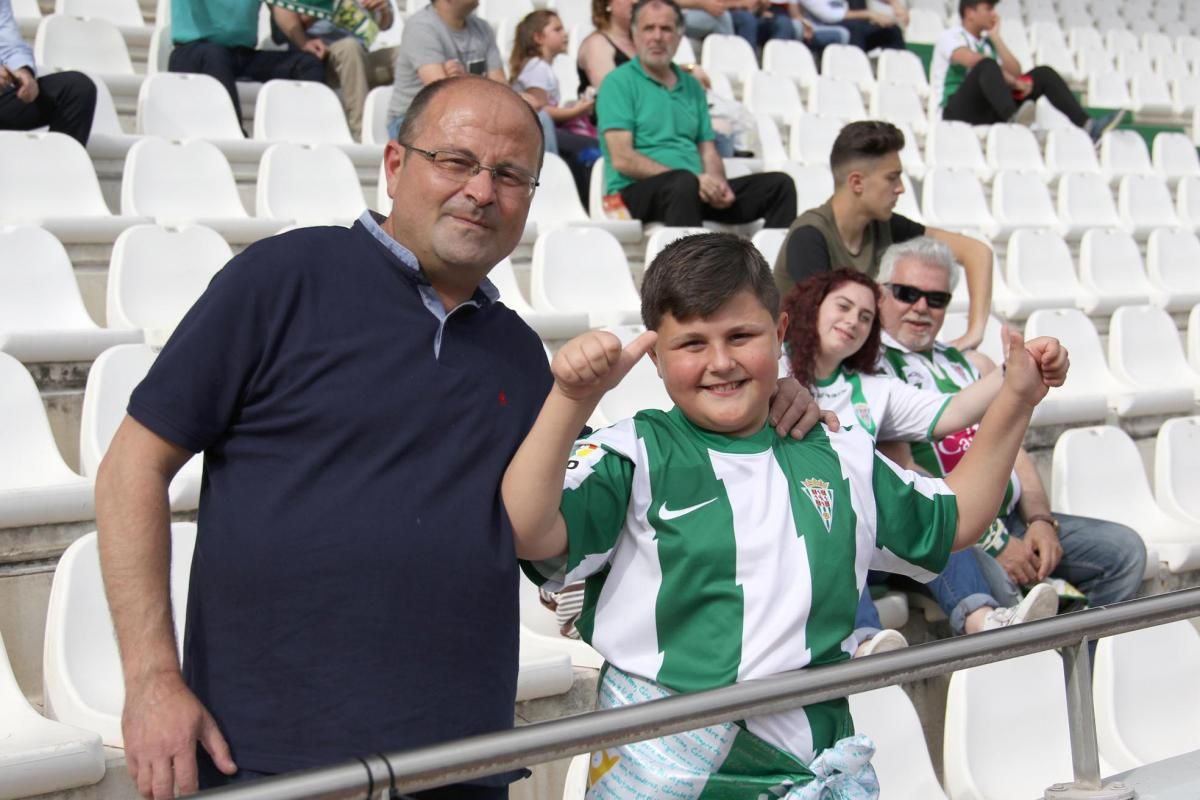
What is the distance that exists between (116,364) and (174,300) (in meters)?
0.86

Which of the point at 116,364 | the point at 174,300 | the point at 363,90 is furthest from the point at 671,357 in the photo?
the point at 363,90

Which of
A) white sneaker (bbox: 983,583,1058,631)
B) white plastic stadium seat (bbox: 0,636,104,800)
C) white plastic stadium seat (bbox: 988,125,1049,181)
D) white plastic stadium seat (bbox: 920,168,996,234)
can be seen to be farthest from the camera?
white plastic stadium seat (bbox: 988,125,1049,181)

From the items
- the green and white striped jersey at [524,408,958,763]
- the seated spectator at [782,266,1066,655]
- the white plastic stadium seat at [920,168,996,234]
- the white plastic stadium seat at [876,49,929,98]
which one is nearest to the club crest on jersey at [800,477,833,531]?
the green and white striped jersey at [524,408,958,763]

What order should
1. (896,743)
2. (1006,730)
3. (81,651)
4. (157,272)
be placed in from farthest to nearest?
(157,272) < (1006,730) < (896,743) < (81,651)

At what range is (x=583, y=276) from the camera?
17.0 feet

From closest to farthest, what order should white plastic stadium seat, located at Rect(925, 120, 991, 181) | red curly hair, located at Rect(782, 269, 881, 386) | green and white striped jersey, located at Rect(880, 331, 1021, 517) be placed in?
red curly hair, located at Rect(782, 269, 881, 386) < green and white striped jersey, located at Rect(880, 331, 1021, 517) < white plastic stadium seat, located at Rect(925, 120, 991, 181)

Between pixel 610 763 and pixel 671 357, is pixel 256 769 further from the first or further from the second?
pixel 671 357

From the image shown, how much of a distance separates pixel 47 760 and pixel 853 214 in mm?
3102

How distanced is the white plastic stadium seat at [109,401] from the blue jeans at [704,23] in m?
6.51

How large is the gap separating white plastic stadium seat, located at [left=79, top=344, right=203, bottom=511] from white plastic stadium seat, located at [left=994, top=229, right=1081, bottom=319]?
422 cm

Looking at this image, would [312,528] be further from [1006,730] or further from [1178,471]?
[1178,471]

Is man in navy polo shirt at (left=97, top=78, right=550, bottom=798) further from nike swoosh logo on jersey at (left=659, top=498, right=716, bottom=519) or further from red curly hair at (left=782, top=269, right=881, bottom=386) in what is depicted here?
red curly hair at (left=782, top=269, right=881, bottom=386)

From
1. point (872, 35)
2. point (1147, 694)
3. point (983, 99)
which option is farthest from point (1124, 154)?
point (1147, 694)

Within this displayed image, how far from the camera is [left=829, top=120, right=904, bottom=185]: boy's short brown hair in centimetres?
458
